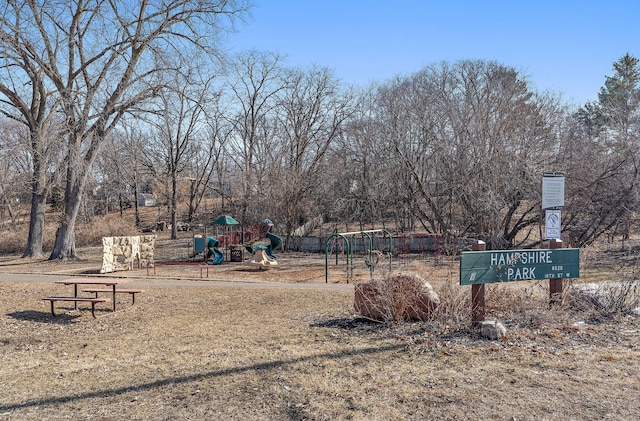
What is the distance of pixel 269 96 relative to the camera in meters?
38.1

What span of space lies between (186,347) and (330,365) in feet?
7.20

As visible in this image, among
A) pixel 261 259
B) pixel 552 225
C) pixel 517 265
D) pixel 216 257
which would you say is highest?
pixel 552 225

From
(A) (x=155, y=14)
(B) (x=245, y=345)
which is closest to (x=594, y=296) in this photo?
(B) (x=245, y=345)

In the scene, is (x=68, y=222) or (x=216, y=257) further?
(x=68, y=222)

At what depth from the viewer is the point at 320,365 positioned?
6.07 metres

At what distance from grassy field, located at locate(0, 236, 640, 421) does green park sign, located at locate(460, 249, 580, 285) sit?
460 mm

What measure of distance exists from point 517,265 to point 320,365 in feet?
11.5

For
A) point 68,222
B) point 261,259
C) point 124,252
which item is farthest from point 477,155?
point 68,222

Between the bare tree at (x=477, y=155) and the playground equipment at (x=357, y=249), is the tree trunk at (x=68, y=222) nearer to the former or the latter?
the playground equipment at (x=357, y=249)

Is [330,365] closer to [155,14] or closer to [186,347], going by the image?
[186,347]

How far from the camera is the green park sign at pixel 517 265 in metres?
7.42

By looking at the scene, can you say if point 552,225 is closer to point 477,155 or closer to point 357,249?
point 477,155

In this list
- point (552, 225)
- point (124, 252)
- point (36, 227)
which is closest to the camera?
point (552, 225)

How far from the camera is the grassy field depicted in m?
4.77
